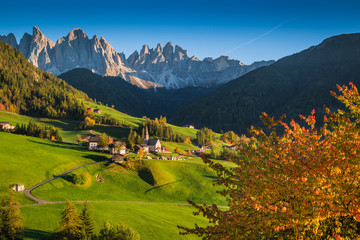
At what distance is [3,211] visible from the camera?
4009cm

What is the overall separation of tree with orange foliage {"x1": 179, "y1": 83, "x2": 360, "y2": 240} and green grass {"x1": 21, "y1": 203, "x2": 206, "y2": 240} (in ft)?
143

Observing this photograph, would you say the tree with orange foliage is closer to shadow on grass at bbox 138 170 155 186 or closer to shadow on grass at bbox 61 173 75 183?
shadow on grass at bbox 61 173 75 183

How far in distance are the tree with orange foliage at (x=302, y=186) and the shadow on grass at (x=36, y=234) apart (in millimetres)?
41904

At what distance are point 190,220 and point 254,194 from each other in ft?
195

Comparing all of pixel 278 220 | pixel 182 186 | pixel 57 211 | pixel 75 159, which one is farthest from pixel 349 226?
pixel 75 159

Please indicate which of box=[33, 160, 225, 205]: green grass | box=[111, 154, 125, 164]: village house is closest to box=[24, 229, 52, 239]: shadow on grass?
box=[33, 160, 225, 205]: green grass

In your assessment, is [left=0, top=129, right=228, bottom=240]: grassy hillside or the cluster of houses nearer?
[left=0, top=129, right=228, bottom=240]: grassy hillside

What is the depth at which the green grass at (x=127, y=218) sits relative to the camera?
4762 cm

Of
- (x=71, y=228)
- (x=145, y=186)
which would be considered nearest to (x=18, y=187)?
(x=71, y=228)

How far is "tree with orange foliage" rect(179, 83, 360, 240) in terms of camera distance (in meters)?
10.4

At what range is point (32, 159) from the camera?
87.3 metres

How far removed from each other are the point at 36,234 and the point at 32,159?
5251 cm

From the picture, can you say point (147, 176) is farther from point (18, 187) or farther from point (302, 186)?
point (302, 186)

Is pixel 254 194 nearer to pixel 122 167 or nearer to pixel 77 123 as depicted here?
pixel 122 167
